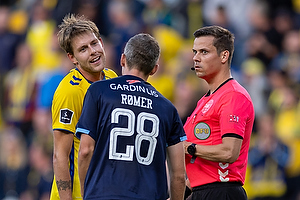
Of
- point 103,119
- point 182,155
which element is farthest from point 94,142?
point 182,155

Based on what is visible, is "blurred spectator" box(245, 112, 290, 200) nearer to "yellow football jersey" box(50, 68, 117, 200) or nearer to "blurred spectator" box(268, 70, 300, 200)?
"blurred spectator" box(268, 70, 300, 200)

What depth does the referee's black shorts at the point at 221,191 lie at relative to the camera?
4801 mm

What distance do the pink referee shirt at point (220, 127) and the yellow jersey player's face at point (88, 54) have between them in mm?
1059

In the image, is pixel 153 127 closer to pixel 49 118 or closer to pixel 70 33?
pixel 70 33

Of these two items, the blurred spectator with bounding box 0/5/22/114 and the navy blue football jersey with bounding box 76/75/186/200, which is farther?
the blurred spectator with bounding box 0/5/22/114

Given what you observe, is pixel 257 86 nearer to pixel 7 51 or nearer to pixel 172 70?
pixel 172 70

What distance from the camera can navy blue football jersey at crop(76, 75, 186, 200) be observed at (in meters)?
4.05

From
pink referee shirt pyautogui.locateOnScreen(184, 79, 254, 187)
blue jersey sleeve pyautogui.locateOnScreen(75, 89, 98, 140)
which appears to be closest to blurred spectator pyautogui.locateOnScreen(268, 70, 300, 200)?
pink referee shirt pyautogui.locateOnScreen(184, 79, 254, 187)

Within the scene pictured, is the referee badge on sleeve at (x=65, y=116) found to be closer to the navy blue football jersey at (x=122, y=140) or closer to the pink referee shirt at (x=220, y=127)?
the navy blue football jersey at (x=122, y=140)

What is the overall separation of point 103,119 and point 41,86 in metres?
8.39

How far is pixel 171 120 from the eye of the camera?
14.2ft

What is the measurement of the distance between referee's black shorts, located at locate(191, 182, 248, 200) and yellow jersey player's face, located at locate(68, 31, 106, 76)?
1482mm

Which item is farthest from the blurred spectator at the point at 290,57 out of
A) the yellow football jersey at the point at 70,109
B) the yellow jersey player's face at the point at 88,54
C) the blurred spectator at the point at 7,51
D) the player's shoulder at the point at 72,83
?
the blurred spectator at the point at 7,51

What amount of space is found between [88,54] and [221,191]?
1.76 metres
